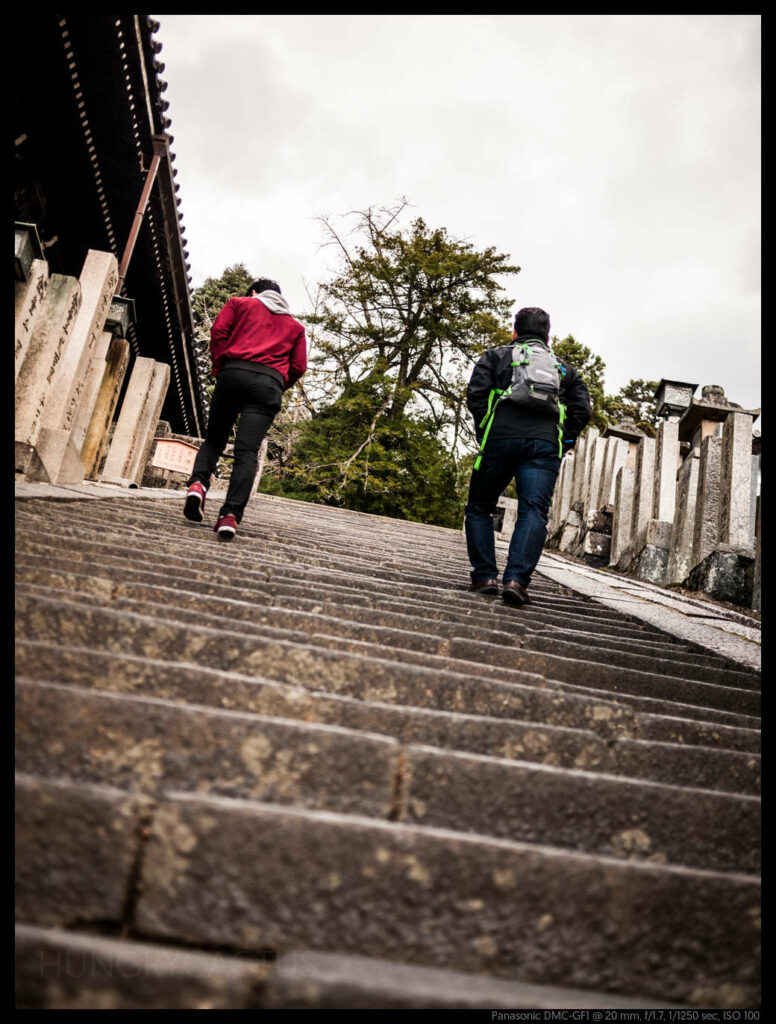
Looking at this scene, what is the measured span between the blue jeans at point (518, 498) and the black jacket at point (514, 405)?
6 centimetres

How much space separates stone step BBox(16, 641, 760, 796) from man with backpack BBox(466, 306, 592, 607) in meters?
1.75

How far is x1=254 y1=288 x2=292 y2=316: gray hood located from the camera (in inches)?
156

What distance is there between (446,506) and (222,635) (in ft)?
50.9

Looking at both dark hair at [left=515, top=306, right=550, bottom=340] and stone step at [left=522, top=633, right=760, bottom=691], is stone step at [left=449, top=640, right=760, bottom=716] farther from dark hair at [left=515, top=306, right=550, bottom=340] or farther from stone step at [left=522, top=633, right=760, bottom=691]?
dark hair at [left=515, top=306, right=550, bottom=340]

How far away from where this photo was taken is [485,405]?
355cm

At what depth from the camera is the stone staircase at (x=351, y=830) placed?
2.99ft

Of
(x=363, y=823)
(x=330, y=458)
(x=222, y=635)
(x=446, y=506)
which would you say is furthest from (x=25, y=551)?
(x=446, y=506)

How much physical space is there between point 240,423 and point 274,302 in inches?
32.8

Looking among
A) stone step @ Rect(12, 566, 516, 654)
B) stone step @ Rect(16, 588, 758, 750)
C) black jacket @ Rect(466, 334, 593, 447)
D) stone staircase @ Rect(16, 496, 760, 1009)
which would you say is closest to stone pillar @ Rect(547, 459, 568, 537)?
black jacket @ Rect(466, 334, 593, 447)

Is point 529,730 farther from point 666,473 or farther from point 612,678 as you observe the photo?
point 666,473

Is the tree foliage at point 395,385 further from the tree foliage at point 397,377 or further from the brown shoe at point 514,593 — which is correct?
the brown shoe at point 514,593

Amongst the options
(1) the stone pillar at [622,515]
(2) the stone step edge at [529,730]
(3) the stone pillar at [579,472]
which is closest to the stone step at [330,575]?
(2) the stone step edge at [529,730]

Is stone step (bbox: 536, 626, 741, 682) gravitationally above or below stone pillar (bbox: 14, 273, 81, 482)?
below

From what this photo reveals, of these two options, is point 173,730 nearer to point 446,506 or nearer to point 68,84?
point 68,84
